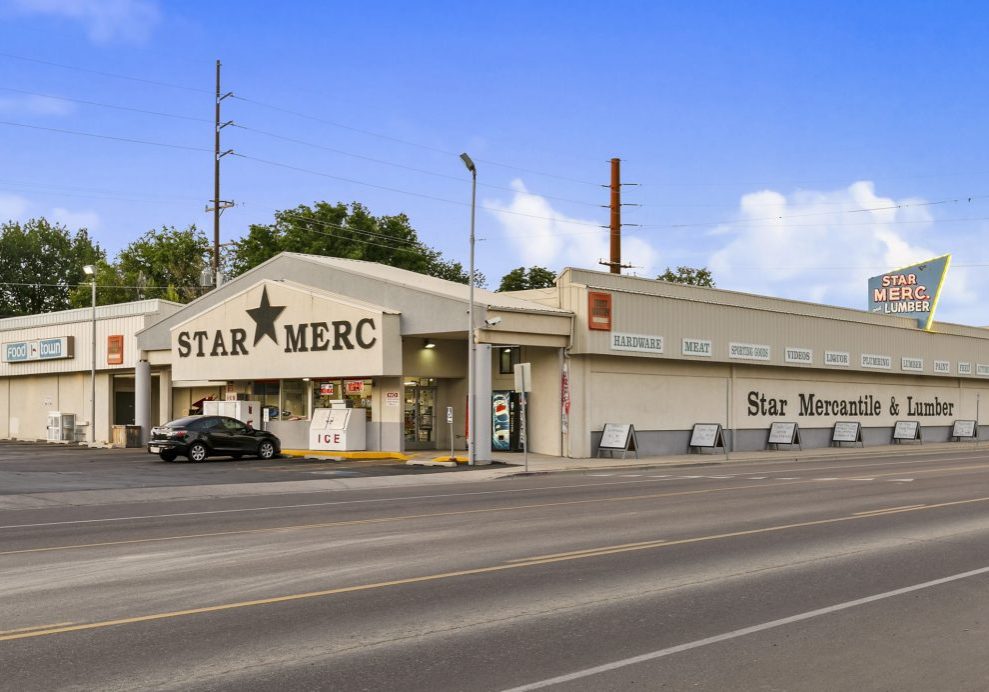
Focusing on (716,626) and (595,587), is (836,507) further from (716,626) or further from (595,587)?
(716,626)

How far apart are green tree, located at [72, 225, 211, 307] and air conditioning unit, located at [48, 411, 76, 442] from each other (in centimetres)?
3494

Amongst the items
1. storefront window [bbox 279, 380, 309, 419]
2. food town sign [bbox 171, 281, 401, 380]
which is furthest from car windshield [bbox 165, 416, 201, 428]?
storefront window [bbox 279, 380, 309, 419]

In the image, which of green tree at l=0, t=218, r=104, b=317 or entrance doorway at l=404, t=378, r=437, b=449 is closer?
entrance doorway at l=404, t=378, r=437, b=449

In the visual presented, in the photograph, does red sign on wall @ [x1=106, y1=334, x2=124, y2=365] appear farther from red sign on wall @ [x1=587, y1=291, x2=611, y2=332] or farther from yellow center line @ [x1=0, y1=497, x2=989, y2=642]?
yellow center line @ [x1=0, y1=497, x2=989, y2=642]

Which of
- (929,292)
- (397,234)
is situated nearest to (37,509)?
(929,292)

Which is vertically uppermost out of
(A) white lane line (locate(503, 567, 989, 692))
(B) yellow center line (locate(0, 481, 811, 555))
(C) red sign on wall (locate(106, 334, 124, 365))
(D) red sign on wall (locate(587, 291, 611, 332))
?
(D) red sign on wall (locate(587, 291, 611, 332))

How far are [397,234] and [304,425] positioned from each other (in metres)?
40.4

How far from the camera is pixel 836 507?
1703 centimetres

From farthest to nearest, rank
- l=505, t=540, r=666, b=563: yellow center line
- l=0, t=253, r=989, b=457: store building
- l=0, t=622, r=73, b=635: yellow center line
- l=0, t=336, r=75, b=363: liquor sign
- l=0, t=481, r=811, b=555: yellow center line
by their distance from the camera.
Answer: l=0, t=336, r=75, b=363: liquor sign, l=0, t=253, r=989, b=457: store building, l=0, t=481, r=811, b=555: yellow center line, l=505, t=540, r=666, b=563: yellow center line, l=0, t=622, r=73, b=635: yellow center line

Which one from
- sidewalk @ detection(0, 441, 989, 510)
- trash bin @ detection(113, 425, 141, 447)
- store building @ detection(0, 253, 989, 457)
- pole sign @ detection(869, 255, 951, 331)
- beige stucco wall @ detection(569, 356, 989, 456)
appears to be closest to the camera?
sidewalk @ detection(0, 441, 989, 510)

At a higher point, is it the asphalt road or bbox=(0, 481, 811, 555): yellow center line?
the asphalt road

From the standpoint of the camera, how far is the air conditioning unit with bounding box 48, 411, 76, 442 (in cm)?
4797

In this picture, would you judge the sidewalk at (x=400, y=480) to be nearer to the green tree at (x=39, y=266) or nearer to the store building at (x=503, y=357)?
the store building at (x=503, y=357)

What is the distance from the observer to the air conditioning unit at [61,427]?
48.0 meters
